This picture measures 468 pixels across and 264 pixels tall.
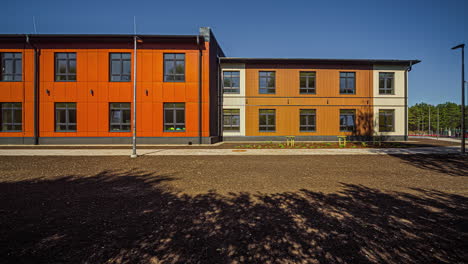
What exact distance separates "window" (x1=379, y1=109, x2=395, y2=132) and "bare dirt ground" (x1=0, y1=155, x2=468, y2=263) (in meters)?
19.9

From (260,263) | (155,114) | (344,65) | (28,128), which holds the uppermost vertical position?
(344,65)

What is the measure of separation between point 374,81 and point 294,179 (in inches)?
931

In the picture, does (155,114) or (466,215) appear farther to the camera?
(155,114)

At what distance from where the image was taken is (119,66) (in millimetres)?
20406

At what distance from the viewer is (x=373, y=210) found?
4.32 metres

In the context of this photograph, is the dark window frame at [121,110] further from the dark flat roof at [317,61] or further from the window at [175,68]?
the dark flat roof at [317,61]

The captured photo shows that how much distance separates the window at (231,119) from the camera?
24.2m

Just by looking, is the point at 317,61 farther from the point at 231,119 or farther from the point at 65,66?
the point at 65,66

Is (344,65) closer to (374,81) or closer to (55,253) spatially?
(374,81)

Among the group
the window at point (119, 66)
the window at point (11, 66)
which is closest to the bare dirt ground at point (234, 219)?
the window at point (119, 66)

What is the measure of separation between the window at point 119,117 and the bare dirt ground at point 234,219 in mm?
13696

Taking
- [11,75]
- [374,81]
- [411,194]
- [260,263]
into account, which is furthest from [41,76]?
[374,81]

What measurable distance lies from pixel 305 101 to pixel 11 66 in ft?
96.5

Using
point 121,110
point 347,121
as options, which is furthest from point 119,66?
point 347,121
